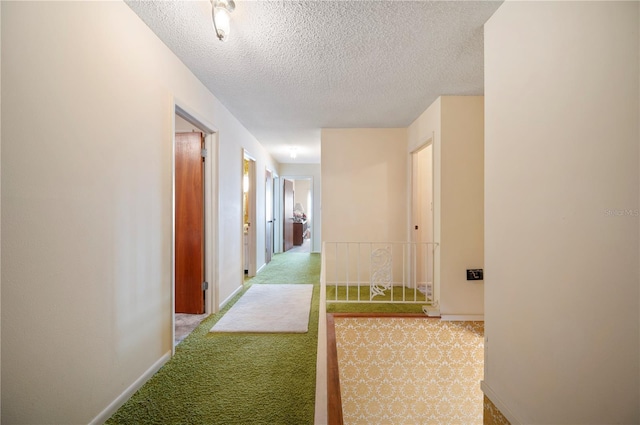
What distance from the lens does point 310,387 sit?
6.17 ft

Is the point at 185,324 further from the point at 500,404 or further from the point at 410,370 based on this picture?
the point at 500,404

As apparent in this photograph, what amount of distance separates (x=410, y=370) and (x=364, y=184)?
2640 mm

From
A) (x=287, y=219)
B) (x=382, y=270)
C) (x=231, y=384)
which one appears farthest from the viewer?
(x=287, y=219)

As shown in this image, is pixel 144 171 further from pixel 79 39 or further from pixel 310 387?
pixel 310 387

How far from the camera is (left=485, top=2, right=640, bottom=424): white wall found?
1.01m

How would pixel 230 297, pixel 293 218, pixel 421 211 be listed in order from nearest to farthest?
pixel 230 297 < pixel 421 211 < pixel 293 218

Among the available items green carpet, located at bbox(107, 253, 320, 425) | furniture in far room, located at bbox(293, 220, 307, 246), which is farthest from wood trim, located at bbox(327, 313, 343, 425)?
furniture in far room, located at bbox(293, 220, 307, 246)

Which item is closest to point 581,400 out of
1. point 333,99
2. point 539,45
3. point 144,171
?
point 539,45

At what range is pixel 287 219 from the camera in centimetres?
789

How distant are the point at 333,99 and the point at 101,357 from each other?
2854 mm

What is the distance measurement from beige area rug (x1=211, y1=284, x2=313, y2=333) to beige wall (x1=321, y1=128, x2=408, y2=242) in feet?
3.34

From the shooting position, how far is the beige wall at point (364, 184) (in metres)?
4.33

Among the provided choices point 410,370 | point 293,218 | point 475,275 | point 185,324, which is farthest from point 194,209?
point 293,218

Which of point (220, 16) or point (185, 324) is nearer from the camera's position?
point (220, 16)
